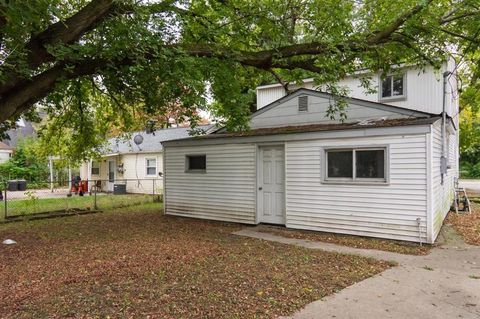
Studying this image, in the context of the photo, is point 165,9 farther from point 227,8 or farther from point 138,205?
point 138,205

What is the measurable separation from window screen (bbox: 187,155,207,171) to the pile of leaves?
745 centimetres

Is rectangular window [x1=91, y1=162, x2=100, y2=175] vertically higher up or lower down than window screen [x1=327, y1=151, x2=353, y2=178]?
lower down

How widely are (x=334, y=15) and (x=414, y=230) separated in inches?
214

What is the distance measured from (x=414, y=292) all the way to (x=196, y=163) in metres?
8.24

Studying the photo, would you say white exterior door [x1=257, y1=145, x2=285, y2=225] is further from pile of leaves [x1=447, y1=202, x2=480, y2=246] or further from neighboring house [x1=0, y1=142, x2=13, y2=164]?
neighboring house [x1=0, y1=142, x2=13, y2=164]

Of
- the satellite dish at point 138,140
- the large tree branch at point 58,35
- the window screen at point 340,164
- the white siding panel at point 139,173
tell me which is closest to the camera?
the large tree branch at point 58,35

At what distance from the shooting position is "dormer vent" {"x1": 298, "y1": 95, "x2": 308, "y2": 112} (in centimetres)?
1145

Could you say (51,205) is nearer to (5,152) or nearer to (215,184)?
(215,184)

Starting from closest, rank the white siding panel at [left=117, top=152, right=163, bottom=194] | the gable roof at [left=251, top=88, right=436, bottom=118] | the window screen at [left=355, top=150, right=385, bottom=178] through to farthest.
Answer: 1. the window screen at [left=355, top=150, right=385, bottom=178]
2. the gable roof at [left=251, top=88, right=436, bottom=118]
3. the white siding panel at [left=117, top=152, right=163, bottom=194]

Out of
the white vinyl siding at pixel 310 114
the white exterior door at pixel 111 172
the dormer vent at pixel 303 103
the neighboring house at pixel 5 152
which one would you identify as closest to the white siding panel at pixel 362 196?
Answer: the white vinyl siding at pixel 310 114

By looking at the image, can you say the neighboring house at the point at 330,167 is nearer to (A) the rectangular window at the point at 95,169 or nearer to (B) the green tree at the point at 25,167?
(A) the rectangular window at the point at 95,169

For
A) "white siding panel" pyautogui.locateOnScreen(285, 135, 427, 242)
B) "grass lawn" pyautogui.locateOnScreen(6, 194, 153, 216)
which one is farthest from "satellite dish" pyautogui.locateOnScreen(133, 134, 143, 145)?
"white siding panel" pyautogui.locateOnScreen(285, 135, 427, 242)

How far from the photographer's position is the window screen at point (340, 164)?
8.77 metres

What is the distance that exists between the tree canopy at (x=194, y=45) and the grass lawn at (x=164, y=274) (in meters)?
2.94
